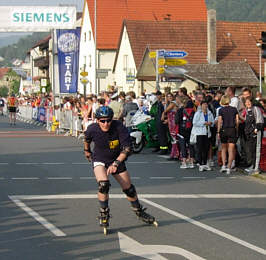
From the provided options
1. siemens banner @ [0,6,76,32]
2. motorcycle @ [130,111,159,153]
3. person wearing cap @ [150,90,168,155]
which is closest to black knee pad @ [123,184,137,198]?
person wearing cap @ [150,90,168,155]

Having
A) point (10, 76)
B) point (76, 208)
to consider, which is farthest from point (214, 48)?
point (10, 76)

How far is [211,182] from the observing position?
14812mm

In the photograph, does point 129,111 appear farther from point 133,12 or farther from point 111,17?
point 133,12

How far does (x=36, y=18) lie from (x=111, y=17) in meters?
33.4

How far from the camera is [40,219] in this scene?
1001 centimetres

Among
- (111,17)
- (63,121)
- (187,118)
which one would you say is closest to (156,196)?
(187,118)

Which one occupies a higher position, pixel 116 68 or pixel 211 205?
pixel 116 68

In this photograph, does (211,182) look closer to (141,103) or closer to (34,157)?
(34,157)

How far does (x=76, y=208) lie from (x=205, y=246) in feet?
10.5

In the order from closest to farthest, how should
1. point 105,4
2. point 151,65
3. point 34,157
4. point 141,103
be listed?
point 34,157 < point 141,103 < point 151,65 < point 105,4

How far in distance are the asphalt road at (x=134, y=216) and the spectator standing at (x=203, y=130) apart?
36 centimetres

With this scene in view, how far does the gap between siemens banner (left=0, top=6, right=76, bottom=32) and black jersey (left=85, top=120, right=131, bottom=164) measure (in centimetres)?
3190

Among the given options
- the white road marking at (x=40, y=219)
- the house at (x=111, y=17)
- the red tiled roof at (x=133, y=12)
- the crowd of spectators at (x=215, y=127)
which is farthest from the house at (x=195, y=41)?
the white road marking at (x=40, y=219)

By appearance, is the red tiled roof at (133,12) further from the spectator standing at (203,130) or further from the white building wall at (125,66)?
the spectator standing at (203,130)
